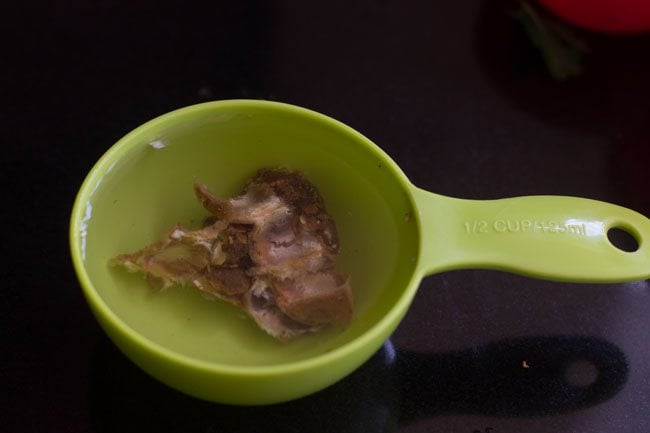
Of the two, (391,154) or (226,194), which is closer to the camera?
(226,194)

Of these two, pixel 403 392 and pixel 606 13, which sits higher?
pixel 606 13

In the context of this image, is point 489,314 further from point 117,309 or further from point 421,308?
point 117,309

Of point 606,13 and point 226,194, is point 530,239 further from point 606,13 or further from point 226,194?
point 606,13

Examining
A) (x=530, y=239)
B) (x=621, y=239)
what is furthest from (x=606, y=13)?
(x=530, y=239)

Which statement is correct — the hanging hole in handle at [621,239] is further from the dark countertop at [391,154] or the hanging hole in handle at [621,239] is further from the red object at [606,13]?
the red object at [606,13]

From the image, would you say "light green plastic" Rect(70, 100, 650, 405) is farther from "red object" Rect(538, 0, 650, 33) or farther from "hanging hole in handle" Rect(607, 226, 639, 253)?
"red object" Rect(538, 0, 650, 33)

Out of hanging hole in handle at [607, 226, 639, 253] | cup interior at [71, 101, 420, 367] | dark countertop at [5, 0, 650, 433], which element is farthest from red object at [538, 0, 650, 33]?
cup interior at [71, 101, 420, 367]

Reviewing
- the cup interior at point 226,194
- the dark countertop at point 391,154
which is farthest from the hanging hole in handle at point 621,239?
the cup interior at point 226,194
